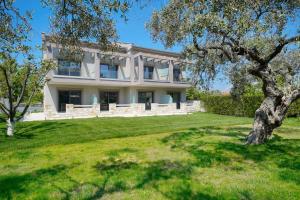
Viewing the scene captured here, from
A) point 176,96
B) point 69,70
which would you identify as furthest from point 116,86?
point 176,96

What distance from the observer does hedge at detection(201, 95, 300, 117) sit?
22659 mm

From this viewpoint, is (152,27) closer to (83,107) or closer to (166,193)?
(166,193)

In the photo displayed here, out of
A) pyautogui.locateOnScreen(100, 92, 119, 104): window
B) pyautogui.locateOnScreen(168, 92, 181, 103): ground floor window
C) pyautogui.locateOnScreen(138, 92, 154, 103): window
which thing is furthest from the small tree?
pyautogui.locateOnScreen(168, 92, 181, 103): ground floor window

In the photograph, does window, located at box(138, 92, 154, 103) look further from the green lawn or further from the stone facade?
the green lawn

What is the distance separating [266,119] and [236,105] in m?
17.6

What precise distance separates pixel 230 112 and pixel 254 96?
3.97 m

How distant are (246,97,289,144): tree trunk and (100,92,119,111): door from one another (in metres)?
21.0

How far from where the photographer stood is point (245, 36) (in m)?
8.63

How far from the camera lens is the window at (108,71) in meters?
28.2

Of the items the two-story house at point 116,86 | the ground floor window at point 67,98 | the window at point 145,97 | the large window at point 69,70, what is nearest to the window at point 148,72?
the two-story house at point 116,86

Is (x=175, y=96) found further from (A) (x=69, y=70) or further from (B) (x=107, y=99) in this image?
(A) (x=69, y=70)

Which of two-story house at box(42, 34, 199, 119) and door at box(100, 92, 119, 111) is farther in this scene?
door at box(100, 92, 119, 111)

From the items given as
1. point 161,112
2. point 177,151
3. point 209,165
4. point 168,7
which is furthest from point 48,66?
point 161,112

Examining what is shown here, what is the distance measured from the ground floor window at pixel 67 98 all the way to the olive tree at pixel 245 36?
16.3 metres
